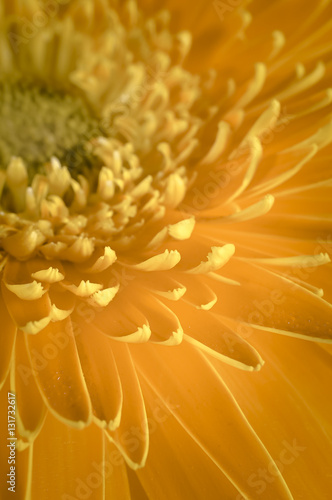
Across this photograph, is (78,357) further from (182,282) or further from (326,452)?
(326,452)

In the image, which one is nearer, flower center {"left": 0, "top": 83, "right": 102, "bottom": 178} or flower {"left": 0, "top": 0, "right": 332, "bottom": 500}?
flower {"left": 0, "top": 0, "right": 332, "bottom": 500}

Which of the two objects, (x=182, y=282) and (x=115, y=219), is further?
(x=115, y=219)

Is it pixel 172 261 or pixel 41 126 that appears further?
pixel 41 126

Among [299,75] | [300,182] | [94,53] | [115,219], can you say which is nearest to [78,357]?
[115,219]

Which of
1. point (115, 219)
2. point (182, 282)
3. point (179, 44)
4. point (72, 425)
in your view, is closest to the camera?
point (72, 425)

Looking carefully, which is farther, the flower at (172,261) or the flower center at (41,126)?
the flower center at (41,126)

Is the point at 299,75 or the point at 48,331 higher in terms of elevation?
the point at 299,75
